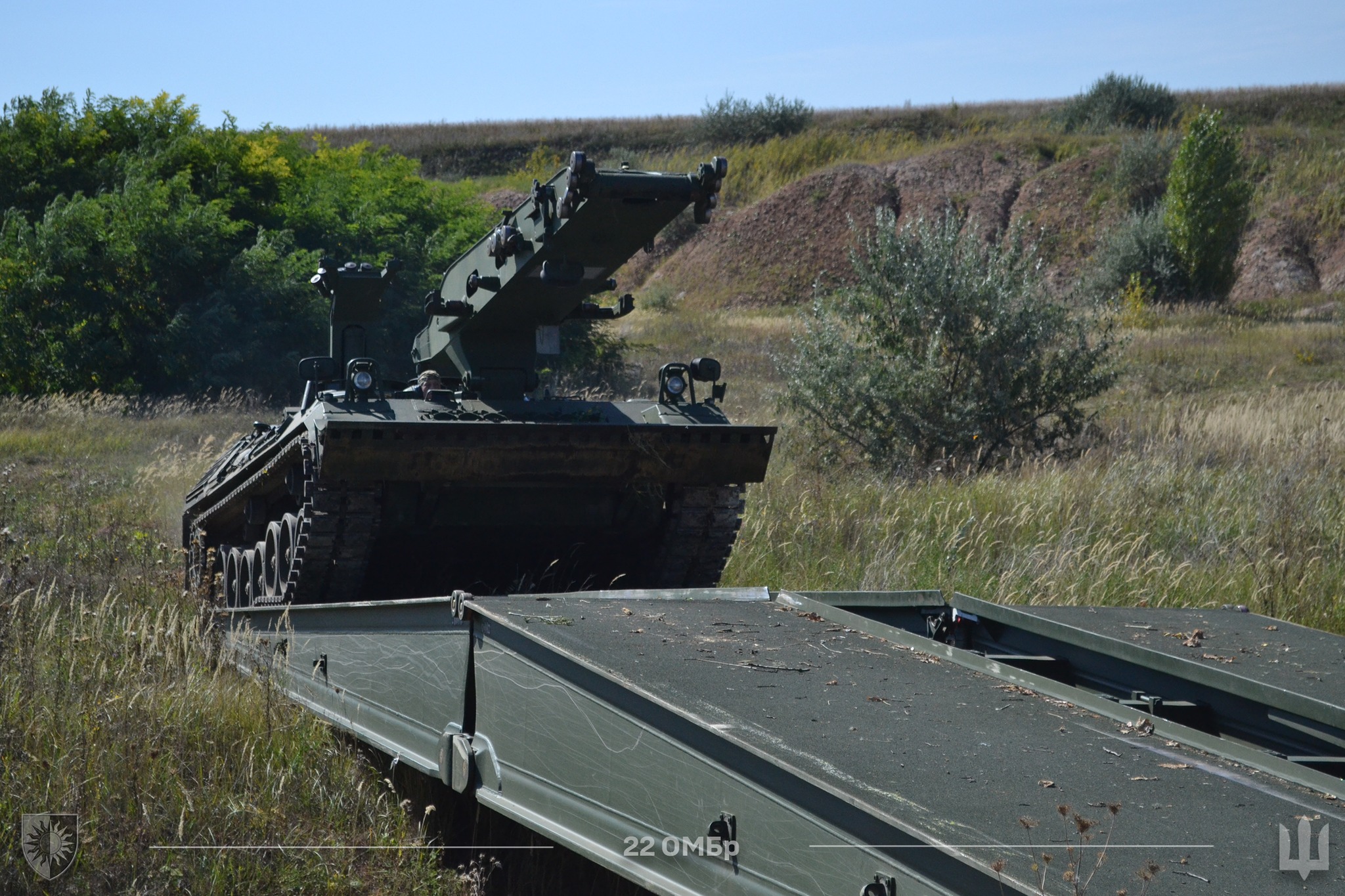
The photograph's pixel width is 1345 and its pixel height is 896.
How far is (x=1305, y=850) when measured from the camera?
225cm

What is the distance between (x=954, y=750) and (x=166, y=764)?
8.84 ft

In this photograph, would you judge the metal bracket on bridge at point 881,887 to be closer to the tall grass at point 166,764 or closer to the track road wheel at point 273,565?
the tall grass at point 166,764

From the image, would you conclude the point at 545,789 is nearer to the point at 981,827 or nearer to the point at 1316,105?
the point at 981,827

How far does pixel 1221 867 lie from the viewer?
7.14 feet

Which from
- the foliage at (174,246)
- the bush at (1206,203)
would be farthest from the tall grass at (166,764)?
the bush at (1206,203)

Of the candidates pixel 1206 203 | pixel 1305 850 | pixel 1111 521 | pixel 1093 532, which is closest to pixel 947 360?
pixel 1111 521

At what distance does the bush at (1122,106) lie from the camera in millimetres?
45812

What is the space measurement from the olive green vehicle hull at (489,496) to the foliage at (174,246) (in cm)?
1334

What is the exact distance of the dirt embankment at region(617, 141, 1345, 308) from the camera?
36.8 m

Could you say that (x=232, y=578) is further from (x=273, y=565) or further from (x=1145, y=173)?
(x=1145, y=173)

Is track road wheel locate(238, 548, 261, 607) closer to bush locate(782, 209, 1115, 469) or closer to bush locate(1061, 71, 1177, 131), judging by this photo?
bush locate(782, 209, 1115, 469)

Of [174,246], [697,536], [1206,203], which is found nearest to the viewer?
[697,536]

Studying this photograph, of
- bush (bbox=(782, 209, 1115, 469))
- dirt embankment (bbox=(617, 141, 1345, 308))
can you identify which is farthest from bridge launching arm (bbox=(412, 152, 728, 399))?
dirt embankment (bbox=(617, 141, 1345, 308))

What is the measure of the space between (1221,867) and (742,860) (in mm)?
895
